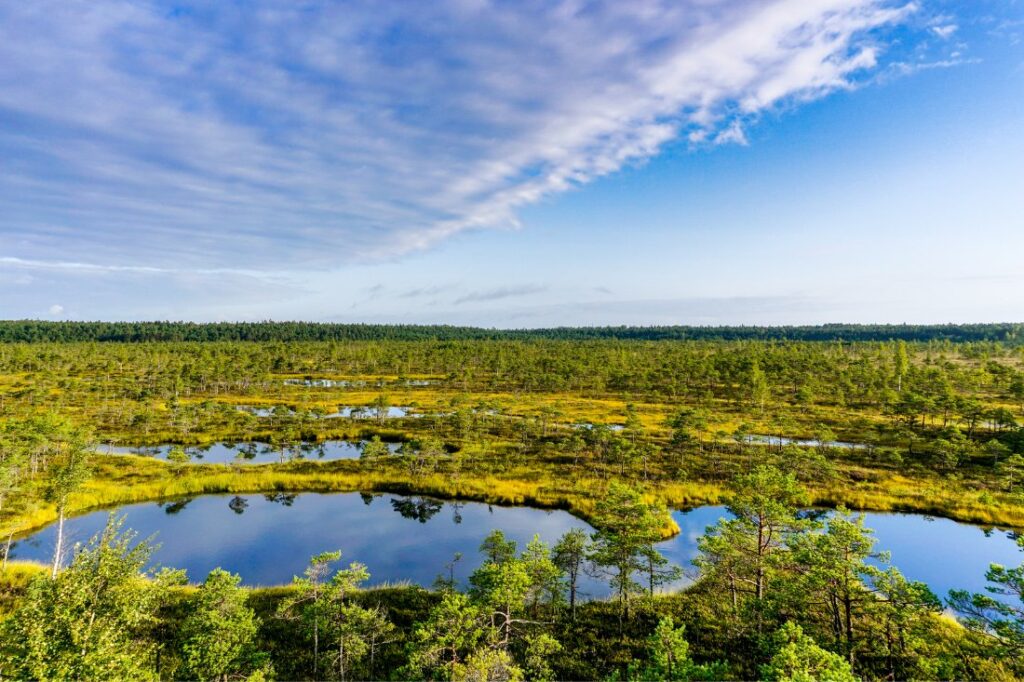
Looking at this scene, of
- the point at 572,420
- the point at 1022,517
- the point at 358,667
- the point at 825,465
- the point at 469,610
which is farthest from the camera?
the point at 572,420

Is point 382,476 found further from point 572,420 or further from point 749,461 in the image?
point 749,461

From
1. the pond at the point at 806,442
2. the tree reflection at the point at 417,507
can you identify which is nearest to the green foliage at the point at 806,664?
the tree reflection at the point at 417,507

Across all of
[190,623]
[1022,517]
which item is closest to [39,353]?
[190,623]

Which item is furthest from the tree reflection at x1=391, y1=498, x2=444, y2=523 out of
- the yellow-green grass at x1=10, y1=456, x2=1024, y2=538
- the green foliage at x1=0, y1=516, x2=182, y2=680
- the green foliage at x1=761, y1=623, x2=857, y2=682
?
the green foliage at x1=761, y1=623, x2=857, y2=682

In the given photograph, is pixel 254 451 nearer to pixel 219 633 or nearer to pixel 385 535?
pixel 385 535

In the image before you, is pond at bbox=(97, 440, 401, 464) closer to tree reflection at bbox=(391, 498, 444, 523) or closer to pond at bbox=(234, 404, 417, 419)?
pond at bbox=(234, 404, 417, 419)

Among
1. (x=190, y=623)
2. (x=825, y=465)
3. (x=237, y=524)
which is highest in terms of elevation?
(x=190, y=623)

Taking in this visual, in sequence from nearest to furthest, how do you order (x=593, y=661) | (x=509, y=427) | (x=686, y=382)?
1. (x=593, y=661)
2. (x=509, y=427)
3. (x=686, y=382)

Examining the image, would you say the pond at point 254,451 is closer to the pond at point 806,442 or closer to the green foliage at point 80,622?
the green foliage at point 80,622
